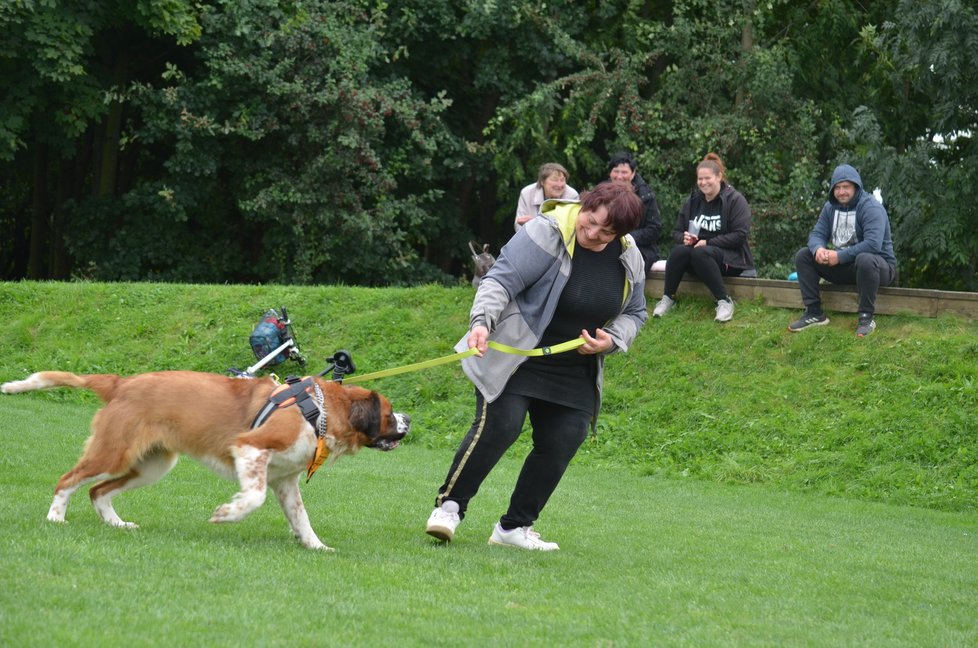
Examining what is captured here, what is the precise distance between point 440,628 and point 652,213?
9937mm

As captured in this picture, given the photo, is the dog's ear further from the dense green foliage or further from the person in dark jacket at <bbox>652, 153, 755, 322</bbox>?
the person in dark jacket at <bbox>652, 153, 755, 322</bbox>

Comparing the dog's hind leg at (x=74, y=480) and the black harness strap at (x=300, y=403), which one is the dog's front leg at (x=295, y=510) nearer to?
the black harness strap at (x=300, y=403)

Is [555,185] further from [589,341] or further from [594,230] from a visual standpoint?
[589,341]

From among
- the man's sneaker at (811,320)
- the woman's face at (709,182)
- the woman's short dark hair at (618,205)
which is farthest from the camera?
the woman's face at (709,182)

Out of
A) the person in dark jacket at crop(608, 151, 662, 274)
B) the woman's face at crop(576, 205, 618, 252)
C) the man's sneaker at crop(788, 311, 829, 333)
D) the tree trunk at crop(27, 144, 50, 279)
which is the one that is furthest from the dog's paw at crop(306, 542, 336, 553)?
the tree trunk at crop(27, 144, 50, 279)

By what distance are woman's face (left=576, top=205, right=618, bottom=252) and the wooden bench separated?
24.8 feet

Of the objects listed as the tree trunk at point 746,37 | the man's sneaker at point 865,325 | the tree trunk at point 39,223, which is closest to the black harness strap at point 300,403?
the man's sneaker at point 865,325

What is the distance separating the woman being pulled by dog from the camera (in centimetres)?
652

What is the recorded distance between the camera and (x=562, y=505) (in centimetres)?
947

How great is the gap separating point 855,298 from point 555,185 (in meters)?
3.61

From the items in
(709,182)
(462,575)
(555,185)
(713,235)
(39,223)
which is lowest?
(39,223)

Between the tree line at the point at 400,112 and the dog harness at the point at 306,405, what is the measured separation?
13.9 meters

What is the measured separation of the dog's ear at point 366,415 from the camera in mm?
6719

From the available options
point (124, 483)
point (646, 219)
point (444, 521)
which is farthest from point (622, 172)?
point (124, 483)
